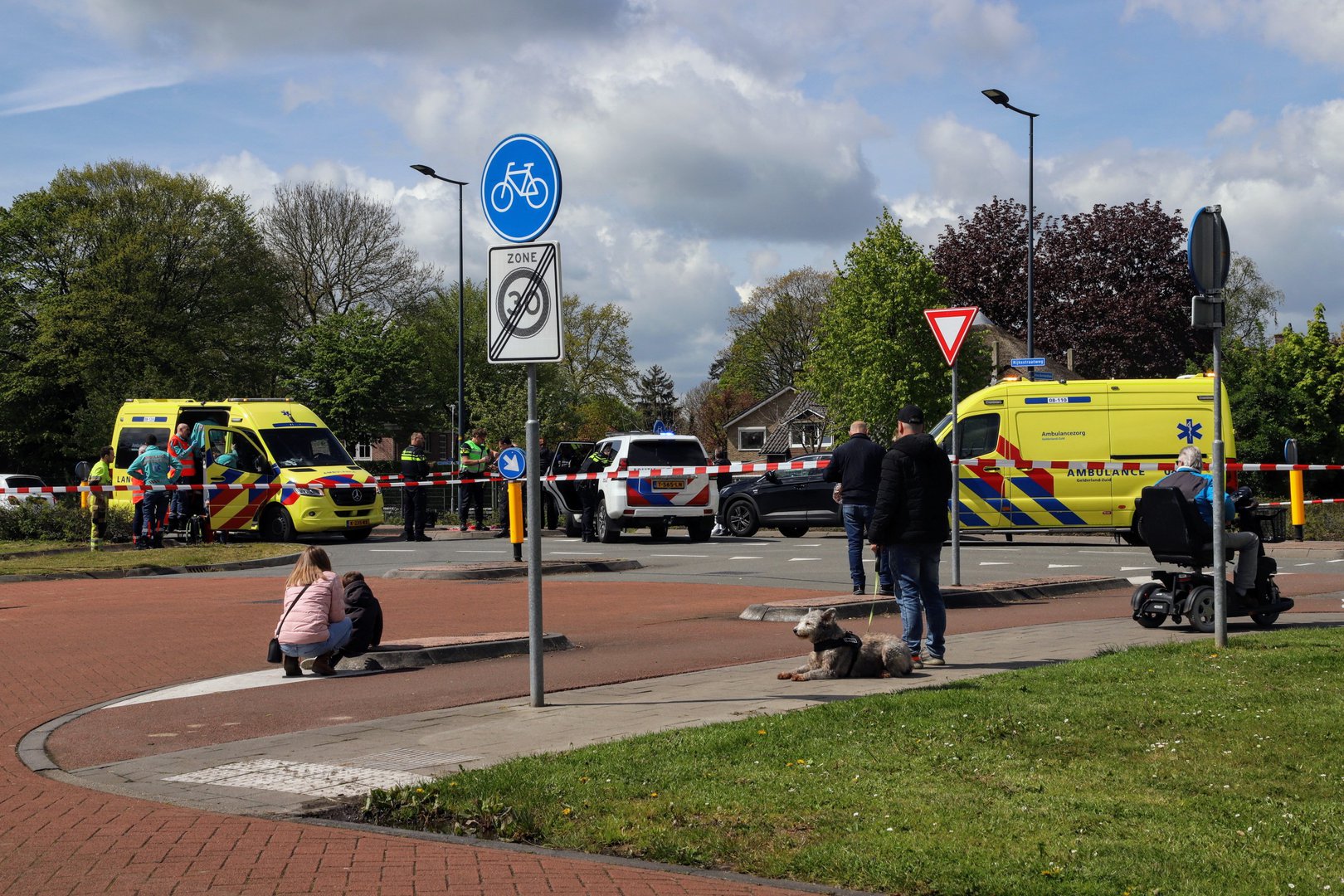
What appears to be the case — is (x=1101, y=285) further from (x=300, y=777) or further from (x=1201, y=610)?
(x=300, y=777)

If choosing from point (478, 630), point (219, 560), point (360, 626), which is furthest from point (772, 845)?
point (219, 560)

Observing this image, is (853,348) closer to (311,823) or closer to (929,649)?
(929,649)

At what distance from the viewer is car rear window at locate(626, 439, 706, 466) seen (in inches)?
934

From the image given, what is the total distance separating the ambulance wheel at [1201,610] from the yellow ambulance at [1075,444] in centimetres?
1094

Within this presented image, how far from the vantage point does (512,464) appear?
1806cm

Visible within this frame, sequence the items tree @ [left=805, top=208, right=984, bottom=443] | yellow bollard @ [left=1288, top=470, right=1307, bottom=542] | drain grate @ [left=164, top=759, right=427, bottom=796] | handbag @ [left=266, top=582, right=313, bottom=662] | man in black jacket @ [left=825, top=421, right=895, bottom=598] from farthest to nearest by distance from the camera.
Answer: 1. tree @ [left=805, top=208, right=984, bottom=443]
2. yellow bollard @ [left=1288, top=470, right=1307, bottom=542]
3. man in black jacket @ [left=825, top=421, right=895, bottom=598]
4. handbag @ [left=266, top=582, right=313, bottom=662]
5. drain grate @ [left=164, top=759, right=427, bottom=796]

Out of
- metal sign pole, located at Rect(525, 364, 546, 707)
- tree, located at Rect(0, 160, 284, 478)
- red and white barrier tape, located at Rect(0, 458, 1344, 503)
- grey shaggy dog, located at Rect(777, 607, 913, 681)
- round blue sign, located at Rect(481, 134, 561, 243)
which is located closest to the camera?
metal sign pole, located at Rect(525, 364, 546, 707)

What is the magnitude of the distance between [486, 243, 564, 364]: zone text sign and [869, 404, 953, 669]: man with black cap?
2.76 m

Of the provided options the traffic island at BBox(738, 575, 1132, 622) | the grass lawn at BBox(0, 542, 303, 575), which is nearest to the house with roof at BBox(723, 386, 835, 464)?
the grass lawn at BBox(0, 542, 303, 575)

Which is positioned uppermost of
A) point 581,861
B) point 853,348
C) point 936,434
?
point 853,348

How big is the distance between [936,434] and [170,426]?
14.3 m

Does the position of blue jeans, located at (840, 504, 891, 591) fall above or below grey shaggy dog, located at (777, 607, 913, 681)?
above

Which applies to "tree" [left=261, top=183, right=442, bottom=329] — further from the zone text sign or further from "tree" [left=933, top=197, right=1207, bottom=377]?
the zone text sign

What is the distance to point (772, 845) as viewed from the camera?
4.96 meters
